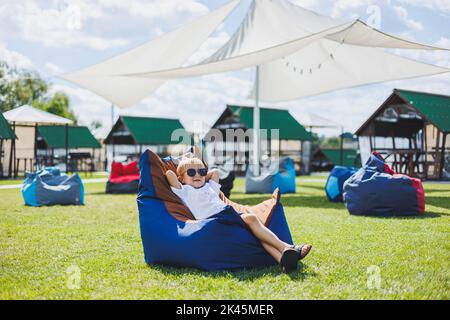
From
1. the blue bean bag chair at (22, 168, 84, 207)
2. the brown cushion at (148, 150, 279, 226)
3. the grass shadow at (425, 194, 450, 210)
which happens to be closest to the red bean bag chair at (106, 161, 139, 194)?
the blue bean bag chair at (22, 168, 84, 207)

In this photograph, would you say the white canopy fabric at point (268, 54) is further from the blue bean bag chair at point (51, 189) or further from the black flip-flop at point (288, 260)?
the black flip-flop at point (288, 260)

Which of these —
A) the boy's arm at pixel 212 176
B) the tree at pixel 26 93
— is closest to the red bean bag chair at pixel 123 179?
the boy's arm at pixel 212 176

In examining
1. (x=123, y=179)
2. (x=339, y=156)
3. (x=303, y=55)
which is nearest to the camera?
(x=123, y=179)

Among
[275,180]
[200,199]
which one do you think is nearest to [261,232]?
[200,199]

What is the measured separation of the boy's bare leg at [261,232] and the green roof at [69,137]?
2418 cm

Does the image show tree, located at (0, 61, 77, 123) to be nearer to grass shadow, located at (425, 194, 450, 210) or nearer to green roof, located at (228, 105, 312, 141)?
green roof, located at (228, 105, 312, 141)

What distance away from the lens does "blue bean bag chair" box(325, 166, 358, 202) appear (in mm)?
9516

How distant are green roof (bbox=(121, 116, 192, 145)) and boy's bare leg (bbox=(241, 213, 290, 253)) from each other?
2133 centimetres

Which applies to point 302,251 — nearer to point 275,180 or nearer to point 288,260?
point 288,260

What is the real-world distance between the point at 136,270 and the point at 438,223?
4233 millimetres

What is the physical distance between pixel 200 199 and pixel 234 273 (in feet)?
2.56

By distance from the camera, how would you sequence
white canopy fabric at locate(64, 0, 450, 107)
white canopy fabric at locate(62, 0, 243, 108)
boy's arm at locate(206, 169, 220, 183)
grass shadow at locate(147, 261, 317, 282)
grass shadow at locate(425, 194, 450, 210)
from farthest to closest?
white canopy fabric at locate(62, 0, 243, 108), white canopy fabric at locate(64, 0, 450, 107), grass shadow at locate(425, 194, 450, 210), boy's arm at locate(206, 169, 220, 183), grass shadow at locate(147, 261, 317, 282)

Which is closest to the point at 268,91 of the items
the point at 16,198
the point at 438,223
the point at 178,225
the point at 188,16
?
the point at 188,16

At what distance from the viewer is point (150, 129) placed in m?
25.7
